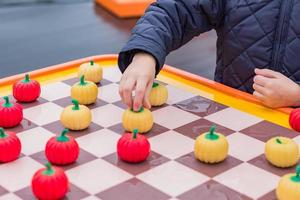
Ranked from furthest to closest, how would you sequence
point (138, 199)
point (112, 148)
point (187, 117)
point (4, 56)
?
1. point (4, 56)
2. point (187, 117)
3. point (112, 148)
4. point (138, 199)

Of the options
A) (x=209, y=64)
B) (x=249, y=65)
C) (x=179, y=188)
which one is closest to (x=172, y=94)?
(x=249, y=65)

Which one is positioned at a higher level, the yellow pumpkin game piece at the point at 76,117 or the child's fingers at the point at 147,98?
the child's fingers at the point at 147,98

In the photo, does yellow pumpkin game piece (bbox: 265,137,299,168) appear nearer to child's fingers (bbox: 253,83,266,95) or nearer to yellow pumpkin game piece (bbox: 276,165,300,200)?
yellow pumpkin game piece (bbox: 276,165,300,200)

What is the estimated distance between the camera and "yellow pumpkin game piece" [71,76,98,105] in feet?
3.43

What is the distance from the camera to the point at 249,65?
4.04 feet

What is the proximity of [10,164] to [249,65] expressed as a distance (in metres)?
0.57

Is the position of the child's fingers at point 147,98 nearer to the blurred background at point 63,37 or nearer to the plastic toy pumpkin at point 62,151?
the plastic toy pumpkin at point 62,151

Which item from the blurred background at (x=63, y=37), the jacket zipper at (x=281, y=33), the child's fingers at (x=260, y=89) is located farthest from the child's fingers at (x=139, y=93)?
the blurred background at (x=63, y=37)

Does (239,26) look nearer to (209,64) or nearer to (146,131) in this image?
(146,131)

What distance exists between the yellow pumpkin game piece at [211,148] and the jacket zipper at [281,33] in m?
0.37

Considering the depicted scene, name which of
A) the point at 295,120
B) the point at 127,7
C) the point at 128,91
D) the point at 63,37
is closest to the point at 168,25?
the point at 128,91

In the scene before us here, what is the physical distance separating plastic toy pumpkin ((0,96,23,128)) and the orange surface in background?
0.49 ft

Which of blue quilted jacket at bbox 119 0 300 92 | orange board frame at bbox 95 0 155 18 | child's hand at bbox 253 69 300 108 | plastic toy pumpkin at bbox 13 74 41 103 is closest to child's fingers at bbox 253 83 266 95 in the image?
child's hand at bbox 253 69 300 108

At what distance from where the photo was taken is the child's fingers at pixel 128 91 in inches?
39.1
